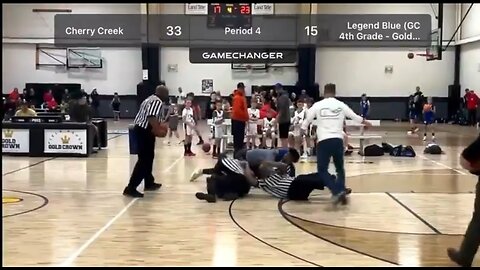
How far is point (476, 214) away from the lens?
5.86 m

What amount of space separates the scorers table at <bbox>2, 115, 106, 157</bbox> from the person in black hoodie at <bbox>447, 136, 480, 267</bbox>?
40.4ft

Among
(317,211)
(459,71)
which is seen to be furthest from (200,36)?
(317,211)

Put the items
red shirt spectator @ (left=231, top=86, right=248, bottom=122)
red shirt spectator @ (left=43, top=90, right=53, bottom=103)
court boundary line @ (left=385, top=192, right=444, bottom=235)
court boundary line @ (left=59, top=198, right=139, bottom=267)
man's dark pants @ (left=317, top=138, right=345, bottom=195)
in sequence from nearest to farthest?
court boundary line @ (left=59, top=198, right=139, bottom=267) → court boundary line @ (left=385, top=192, right=444, bottom=235) → man's dark pants @ (left=317, top=138, right=345, bottom=195) → red shirt spectator @ (left=231, top=86, right=248, bottom=122) → red shirt spectator @ (left=43, top=90, right=53, bottom=103)

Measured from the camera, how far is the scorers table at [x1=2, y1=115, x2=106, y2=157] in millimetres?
16641

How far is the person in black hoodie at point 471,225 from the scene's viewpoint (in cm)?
563

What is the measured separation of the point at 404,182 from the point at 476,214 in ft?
21.7

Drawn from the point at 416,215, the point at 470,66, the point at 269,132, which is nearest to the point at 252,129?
the point at 269,132

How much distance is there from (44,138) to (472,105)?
24066 millimetres

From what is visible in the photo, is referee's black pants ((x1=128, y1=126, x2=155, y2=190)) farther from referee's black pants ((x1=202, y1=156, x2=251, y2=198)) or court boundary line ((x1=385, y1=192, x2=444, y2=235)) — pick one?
court boundary line ((x1=385, y1=192, x2=444, y2=235))

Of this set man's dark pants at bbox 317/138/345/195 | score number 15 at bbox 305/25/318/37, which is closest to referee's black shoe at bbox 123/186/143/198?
man's dark pants at bbox 317/138/345/195

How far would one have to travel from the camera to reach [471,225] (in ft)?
19.2

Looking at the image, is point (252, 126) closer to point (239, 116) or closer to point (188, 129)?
point (188, 129)

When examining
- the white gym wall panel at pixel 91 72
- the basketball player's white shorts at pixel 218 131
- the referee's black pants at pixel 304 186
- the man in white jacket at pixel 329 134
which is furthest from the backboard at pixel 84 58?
the man in white jacket at pixel 329 134
